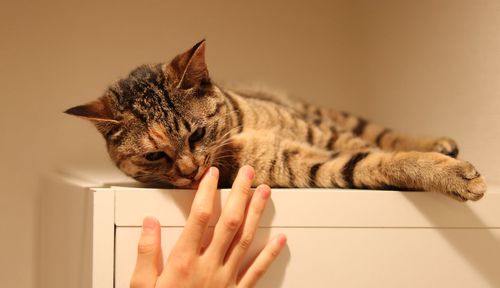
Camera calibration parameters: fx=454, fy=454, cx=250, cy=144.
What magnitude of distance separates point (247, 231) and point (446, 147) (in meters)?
0.70

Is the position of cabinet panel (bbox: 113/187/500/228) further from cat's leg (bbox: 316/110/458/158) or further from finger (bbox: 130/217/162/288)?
cat's leg (bbox: 316/110/458/158)

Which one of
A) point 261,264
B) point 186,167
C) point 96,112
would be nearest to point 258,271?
point 261,264

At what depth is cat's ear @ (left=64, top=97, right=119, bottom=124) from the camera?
0.97 meters

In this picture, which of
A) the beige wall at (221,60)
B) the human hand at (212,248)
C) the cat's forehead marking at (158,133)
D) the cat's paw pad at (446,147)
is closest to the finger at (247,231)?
the human hand at (212,248)

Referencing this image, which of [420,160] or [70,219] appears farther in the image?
[70,219]

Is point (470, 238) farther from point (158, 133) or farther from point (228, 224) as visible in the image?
point (158, 133)

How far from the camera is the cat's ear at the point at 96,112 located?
3.17 feet

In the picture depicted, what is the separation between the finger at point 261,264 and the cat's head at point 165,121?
8.2 inches

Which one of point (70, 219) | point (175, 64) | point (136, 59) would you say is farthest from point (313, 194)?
point (136, 59)

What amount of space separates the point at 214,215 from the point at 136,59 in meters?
1.17

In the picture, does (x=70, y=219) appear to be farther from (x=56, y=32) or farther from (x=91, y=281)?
(x=56, y=32)

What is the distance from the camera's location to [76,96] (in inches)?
70.5

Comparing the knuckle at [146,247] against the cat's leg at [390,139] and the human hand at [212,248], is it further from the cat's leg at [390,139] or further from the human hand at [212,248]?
the cat's leg at [390,139]

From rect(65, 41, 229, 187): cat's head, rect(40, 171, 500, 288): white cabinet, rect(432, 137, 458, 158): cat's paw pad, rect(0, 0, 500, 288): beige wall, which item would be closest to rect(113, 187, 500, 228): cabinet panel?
rect(40, 171, 500, 288): white cabinet
